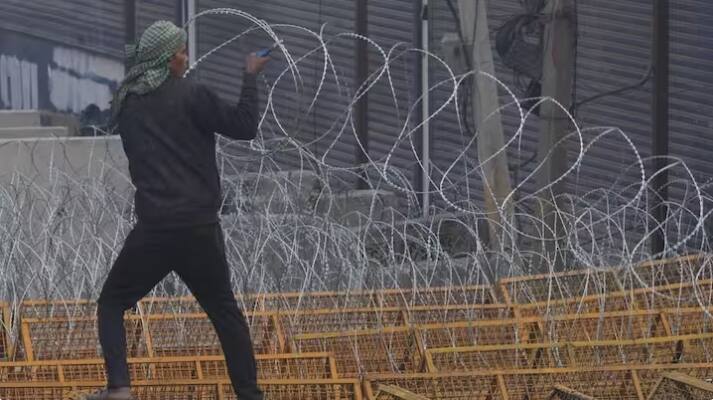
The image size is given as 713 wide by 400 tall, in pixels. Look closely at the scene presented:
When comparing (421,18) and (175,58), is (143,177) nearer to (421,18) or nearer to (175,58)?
(175,58)

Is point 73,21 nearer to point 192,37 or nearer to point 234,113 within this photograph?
point 192,37

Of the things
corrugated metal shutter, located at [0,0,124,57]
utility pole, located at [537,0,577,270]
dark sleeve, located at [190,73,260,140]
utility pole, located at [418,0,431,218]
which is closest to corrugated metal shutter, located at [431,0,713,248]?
utility pole, located at [418,0,431,218]

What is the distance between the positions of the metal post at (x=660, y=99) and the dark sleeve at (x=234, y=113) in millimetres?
5123

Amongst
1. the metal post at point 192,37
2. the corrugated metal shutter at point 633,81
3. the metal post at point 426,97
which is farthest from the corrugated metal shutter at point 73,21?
the corrugated metal shutter at point 633,81

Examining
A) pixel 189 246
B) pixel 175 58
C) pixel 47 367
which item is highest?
pixel 175 58

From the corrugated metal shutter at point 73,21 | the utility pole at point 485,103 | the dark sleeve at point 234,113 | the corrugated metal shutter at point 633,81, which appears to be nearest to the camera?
the dark sleeve at point 234,113

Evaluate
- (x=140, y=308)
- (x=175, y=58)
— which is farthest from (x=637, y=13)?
(x=175, y=58)

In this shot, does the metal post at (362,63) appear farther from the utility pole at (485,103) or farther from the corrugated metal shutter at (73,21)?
the utility pole at (485,103)

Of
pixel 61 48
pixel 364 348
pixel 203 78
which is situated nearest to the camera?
pixel 364 348

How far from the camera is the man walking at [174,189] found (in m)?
6.18

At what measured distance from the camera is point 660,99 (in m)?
10.9

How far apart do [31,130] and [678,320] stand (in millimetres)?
6380

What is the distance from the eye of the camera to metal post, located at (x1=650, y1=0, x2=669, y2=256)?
35.4 ft

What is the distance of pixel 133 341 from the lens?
7430mm
